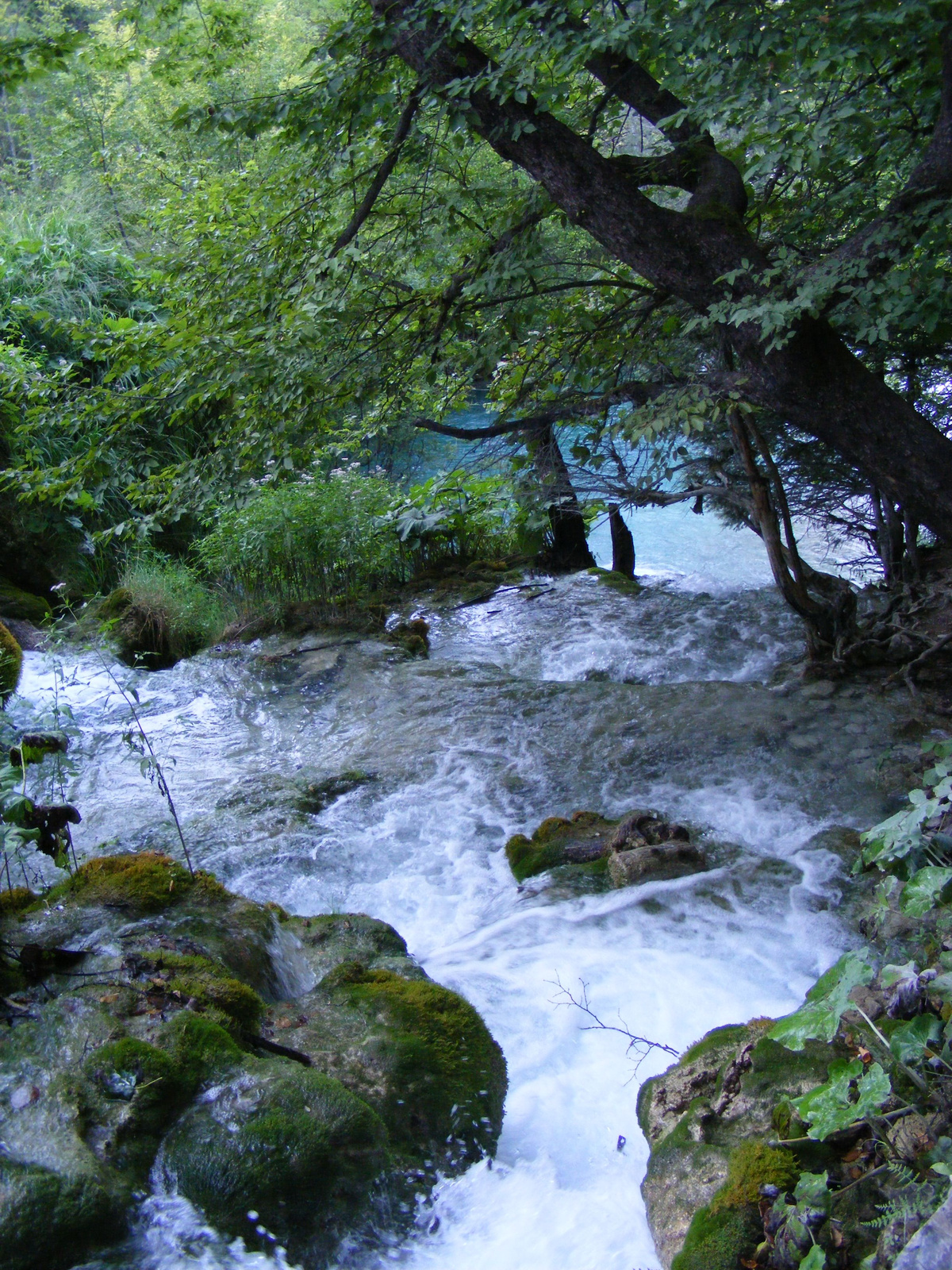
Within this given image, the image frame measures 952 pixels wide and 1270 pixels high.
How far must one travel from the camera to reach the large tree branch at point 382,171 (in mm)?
5129

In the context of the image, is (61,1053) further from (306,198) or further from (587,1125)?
(306,198)

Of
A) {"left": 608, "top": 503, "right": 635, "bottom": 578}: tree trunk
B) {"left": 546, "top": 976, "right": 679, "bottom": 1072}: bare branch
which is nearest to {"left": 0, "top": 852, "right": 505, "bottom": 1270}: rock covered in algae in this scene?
{"left": 546, "top": 976, "right": 679, "bottom": 1072}: bare branch

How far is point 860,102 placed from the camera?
13.2 feet

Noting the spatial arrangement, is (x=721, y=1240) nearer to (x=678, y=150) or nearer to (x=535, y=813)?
(x=535, y=813)

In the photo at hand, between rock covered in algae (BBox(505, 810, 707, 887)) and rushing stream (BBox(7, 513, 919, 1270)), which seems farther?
rock covered in algae (BBox(505, 810, 707, 887))

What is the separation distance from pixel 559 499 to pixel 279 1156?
16.3ft

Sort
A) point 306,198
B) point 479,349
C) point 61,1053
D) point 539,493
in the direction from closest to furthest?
point 61,1053 < point 306,198 < point 479,349 < point 539,493

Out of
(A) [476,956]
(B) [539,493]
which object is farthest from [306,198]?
(A) [476,956]

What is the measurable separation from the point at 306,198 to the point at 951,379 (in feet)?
15.3

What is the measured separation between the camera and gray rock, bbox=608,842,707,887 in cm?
439

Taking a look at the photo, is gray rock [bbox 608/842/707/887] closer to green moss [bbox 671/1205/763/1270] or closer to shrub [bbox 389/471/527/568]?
green moss [bbox 671/1205/763/1270]

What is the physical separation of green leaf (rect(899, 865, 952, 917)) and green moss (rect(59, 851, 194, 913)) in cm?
247

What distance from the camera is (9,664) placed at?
707cm

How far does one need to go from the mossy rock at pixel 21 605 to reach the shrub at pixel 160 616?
2.52 ft
